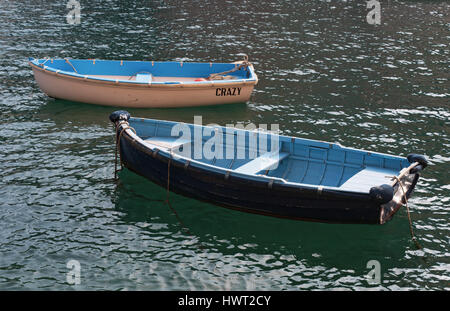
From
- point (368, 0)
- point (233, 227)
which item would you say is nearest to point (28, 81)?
point (233, 227)

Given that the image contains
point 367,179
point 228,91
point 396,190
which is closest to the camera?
point 396,190

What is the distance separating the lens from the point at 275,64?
29.5 m

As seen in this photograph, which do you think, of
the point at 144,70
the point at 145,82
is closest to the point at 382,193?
the point at 145,82

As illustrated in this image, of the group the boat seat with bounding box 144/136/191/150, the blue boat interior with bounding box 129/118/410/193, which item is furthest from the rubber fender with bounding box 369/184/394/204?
the boat seat with bounding box 144/136/191/150

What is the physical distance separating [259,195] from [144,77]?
441 inches

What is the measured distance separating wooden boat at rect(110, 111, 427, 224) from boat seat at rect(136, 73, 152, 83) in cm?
Answer: 576

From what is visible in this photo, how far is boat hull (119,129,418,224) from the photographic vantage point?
1393cm

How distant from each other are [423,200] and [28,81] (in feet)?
63.5

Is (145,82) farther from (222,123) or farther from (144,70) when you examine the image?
(222,123)

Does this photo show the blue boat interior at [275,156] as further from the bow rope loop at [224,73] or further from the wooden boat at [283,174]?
the bow rope loop at [224,73]

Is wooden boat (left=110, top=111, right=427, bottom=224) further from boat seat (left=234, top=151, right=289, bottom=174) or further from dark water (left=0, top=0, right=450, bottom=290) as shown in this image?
dark water (left=0, top=0, right=450, bottom=290)

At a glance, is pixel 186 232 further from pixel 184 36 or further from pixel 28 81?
pixel 184 36

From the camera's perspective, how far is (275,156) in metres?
16.6

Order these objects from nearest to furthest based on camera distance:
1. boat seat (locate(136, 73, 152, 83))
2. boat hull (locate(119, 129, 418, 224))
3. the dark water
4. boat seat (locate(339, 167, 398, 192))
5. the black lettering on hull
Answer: the dark water < boat hull (locate(119, 129, 418, 224)) < boat seat (locate(339, 167, 398, 192)) < the black lettering on hull < boat seat (locate(136, 73, 152, 83))
